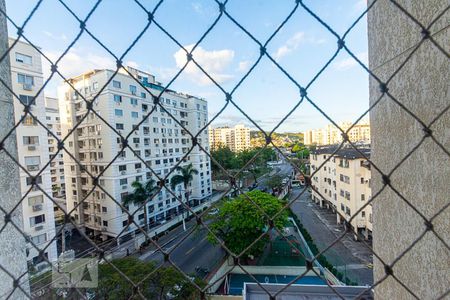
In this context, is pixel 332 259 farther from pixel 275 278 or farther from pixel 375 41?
pixel 375 41

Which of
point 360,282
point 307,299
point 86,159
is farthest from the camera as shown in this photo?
point 86,159

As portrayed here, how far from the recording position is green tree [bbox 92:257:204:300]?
354 cm

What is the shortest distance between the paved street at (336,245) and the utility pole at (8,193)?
3440 mm

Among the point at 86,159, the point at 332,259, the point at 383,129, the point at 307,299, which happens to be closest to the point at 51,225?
the point at 86,159

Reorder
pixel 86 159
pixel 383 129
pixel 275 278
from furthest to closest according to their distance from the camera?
1. pixel 86 159
2. pixel 275 278
3. pixel 383 129

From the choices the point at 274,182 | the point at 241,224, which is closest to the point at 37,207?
the point at 241,224

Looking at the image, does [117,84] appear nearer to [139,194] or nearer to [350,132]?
[139,194]

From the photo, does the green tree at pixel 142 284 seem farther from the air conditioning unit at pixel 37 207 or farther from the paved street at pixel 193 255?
the air conditioning unit at pixel 37 207

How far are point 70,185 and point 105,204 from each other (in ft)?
6.82

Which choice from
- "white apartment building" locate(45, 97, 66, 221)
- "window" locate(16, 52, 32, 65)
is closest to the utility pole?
"window" locate(16, 52, 32, 65)

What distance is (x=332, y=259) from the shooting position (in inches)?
283

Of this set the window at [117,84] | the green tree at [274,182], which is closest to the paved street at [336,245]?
the green tree at [274,182]

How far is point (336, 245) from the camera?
4223mm

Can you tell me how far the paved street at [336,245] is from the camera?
6.41m
